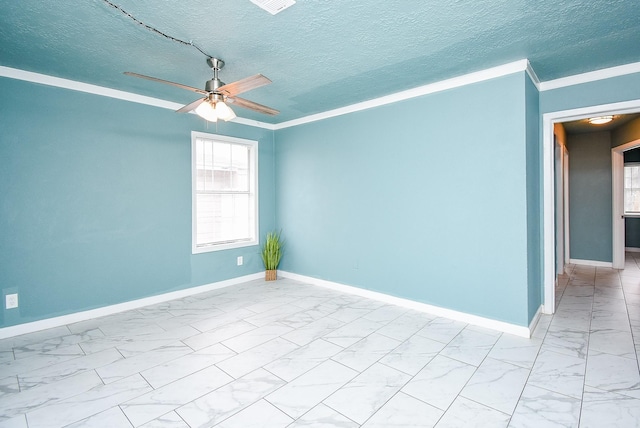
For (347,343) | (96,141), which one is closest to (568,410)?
(347,343)

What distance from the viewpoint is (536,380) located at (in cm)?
230

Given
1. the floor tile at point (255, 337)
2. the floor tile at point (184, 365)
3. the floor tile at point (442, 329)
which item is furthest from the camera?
the floor tile at point (442, 329)

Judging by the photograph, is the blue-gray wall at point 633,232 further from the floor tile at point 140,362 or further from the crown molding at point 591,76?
the floor tile at point 140,362

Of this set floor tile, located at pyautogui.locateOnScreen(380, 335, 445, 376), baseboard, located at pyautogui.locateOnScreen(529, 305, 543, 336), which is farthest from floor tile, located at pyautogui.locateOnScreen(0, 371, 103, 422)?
baseboard, located at pyautogui.locateOnScreen(529, 305, 543, 336)

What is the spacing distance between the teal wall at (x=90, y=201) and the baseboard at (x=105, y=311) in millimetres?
61

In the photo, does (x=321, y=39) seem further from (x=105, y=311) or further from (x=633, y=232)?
(x=633, y=232)

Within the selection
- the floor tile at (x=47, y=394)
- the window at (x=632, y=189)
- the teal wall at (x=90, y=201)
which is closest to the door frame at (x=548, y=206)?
the teal wall at (x=90, y=201)

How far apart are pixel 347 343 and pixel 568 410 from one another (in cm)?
159

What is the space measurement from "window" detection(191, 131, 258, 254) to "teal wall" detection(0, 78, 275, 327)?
17 cm

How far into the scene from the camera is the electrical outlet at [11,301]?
122 inches

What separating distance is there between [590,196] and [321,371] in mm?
6467

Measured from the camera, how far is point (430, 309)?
12.0 feet

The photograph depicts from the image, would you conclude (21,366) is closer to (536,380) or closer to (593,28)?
(536,380)

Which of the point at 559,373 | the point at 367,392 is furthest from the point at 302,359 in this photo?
the point at 559,373
